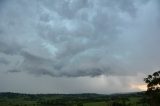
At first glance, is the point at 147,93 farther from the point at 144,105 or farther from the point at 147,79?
the point at 144,105

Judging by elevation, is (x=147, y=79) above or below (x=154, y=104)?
above

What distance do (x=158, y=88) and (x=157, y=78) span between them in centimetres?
390

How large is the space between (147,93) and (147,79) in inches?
234

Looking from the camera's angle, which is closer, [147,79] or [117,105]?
[147,79]

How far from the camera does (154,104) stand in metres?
115

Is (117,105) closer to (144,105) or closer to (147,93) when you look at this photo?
(144,105)

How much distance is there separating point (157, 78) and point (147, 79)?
449cm

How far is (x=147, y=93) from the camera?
382ft

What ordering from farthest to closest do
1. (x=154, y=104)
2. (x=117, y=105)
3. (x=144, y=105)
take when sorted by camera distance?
(x=144, y=105)
(x=117, y=105)
(x=154, y=104)

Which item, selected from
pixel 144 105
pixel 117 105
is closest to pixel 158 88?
pixel 117 105

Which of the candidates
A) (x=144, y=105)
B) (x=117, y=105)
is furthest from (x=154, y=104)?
(x=144, y=105)

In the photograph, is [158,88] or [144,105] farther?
[144,105]

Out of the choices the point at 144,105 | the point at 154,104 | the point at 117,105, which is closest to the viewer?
the point at 154,104

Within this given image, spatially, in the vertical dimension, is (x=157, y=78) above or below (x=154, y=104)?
above
